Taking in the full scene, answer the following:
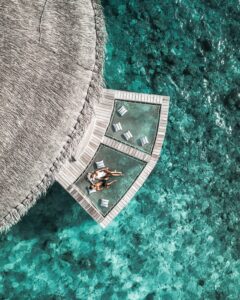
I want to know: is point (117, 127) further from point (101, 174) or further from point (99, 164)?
point (101, 174)

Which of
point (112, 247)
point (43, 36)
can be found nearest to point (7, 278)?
point (112, 247)

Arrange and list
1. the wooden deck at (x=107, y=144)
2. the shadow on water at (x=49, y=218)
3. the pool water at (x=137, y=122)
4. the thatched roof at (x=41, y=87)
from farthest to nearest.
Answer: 1. the shadow on water at (x=49, y=218)
2. the pool water at (x=137, y=122)
3. the wooden deck at (x=107, y=144)
4. the thatched roof at (x=41, y=87)

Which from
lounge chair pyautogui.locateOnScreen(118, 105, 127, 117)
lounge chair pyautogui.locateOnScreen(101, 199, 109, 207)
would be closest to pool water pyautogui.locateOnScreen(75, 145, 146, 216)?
lounge chair pyautogui.locateOnScreen(101, 199, 109, 207)

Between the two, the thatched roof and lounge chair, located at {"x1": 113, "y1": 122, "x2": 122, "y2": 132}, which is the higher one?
the thatched roof

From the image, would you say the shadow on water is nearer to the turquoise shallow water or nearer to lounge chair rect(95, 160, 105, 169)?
the turquoise shallow water

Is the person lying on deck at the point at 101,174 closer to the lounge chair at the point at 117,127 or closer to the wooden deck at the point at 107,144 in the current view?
the wooden deck at the point at 107,144

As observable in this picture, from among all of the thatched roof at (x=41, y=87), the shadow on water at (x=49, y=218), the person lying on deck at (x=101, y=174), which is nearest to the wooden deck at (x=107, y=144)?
the person lying on deck at (x=101, y=174)
